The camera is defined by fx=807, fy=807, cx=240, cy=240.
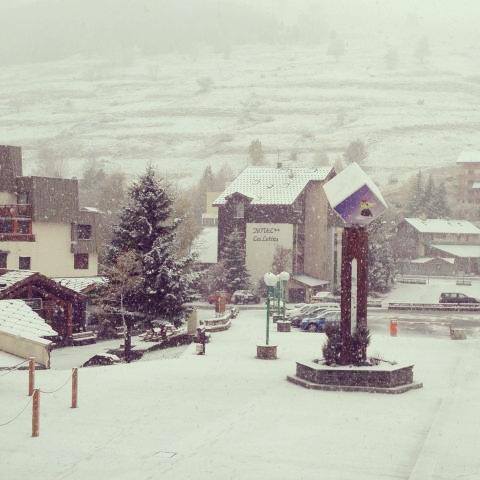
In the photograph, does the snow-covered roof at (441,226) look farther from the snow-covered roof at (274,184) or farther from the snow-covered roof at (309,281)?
the snow-covered roof at (309,281)

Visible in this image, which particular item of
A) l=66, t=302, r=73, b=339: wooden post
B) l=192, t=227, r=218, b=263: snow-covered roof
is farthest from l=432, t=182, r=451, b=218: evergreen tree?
l=66, t=302, r=73, b=339: wooden post

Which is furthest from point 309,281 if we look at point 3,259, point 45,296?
point 45,296

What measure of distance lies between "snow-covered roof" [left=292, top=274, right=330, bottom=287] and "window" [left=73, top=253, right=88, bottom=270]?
21.2m

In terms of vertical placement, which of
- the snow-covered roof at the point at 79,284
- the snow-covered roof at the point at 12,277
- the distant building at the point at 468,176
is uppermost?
the distant building at the point at 468,176

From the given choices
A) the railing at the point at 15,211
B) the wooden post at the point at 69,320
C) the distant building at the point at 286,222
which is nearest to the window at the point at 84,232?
the railing at the point at 15,211

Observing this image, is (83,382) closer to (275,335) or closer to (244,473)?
(244,473)

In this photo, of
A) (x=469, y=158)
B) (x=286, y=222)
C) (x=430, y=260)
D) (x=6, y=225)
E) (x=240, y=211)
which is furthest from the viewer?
(x=469, y=158)

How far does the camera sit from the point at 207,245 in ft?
277

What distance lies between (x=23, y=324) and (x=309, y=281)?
47.8 meters

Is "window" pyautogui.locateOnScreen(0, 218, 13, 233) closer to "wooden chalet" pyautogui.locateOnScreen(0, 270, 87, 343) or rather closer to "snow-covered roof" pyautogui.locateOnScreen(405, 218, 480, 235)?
"wooden chalet" pyautogui.locateOnScreen(0, 270, 87, 343)

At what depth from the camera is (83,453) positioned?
14.8m

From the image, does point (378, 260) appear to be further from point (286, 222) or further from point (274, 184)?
point (274, 184)

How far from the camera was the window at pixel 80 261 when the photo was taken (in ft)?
190

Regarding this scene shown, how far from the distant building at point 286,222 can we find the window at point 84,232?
1946cm
